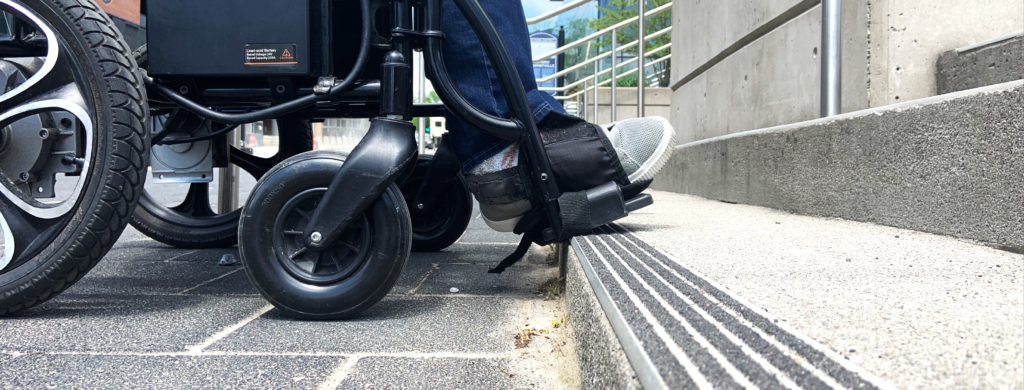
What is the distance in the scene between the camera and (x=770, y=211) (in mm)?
2439

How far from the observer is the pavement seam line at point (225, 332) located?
127cm

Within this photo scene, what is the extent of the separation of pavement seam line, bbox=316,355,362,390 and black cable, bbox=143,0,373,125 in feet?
2.11

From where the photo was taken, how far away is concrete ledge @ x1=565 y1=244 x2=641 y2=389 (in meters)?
0.76

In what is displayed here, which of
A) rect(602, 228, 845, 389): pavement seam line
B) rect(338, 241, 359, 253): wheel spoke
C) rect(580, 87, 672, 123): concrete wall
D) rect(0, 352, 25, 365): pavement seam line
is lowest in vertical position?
rect(0, 352, 25, 365): pavement seam line

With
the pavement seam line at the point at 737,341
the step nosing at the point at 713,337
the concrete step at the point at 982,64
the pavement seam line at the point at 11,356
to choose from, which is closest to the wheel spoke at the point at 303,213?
the pavement seam line at the point at 11,356

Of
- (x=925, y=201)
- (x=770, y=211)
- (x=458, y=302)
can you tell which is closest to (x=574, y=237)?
(x=458, y=302)

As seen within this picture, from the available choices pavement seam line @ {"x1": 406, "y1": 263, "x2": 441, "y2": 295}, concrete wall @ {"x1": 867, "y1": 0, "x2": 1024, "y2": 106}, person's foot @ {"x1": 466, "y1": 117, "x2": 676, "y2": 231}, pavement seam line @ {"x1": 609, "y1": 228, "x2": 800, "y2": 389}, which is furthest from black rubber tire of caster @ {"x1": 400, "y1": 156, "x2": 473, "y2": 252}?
pavement seam line @ {"x1": 609, "y1": 228, "x2": 800, "y2": 389}

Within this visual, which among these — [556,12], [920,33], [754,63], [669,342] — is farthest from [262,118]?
[556,12]

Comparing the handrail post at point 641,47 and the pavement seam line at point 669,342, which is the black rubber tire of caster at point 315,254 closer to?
the pavement seam line at point 669,342

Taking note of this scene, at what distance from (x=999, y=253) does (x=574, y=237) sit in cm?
86

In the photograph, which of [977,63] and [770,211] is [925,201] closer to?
[977,63]

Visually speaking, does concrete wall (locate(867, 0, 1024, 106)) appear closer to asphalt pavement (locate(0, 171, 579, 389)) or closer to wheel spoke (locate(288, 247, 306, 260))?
asphalt pavement (locate(0, 171, 579, 389))

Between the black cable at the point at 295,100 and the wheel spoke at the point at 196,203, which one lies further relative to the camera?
the wheel spoke at the point at 196,203

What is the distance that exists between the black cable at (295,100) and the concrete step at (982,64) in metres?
1.54
